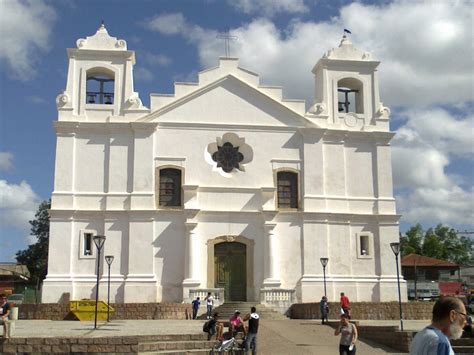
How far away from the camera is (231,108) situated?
109 feet

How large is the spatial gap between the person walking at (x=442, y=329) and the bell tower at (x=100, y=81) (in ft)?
93.9

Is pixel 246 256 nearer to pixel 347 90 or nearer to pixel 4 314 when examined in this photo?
pixel 347 90

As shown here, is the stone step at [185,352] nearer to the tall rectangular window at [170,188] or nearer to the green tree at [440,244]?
the tall rectangular window at [170,188]

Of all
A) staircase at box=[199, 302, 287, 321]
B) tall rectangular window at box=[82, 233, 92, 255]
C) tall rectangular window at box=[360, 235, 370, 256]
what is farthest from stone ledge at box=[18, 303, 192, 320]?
tall rectangular window at box=[360, 235, 370, 256]

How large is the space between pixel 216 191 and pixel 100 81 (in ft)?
29.1

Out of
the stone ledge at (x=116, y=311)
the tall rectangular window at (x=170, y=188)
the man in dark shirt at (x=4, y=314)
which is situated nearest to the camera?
the man in dark shirt at (x=4, y=314)

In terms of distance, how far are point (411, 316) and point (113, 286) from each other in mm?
14289

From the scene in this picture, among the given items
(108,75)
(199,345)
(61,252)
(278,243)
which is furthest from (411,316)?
(108,75)

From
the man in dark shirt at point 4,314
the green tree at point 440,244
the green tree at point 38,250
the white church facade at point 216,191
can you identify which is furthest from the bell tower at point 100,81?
the green tree at point 440,244

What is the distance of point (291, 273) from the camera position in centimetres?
3200

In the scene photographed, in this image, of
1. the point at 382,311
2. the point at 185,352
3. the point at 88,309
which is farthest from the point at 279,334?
the point at 88,309

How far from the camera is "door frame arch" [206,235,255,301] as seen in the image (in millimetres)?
31391

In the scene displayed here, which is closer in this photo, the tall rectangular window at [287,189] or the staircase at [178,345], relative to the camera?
the staircase at [178,345]

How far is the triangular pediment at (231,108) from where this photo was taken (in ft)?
108
